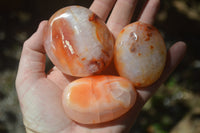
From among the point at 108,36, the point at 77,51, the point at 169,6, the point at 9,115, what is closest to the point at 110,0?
the point at 108,36

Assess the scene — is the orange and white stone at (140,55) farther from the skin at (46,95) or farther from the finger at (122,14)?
the finger at (122,14)

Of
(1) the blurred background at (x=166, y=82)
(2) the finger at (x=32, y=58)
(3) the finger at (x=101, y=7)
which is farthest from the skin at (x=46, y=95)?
(1) the blurred background at (x=166, y=82)

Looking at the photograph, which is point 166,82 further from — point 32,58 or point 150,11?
point 32,58

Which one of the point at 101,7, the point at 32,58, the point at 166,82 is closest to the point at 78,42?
the point at 32,58

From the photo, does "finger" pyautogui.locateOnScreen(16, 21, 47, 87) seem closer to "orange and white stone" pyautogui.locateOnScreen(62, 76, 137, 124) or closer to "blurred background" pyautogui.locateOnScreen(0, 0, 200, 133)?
"orange and white stone" pyautogui.locateOnScreen(62, 76, 137, 124)

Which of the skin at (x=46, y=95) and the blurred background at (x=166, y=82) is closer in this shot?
the skin at (x=46, y=95)

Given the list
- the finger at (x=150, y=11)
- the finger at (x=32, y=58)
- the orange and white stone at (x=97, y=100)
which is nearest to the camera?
the orange and white stone at (x=97, y=100)
